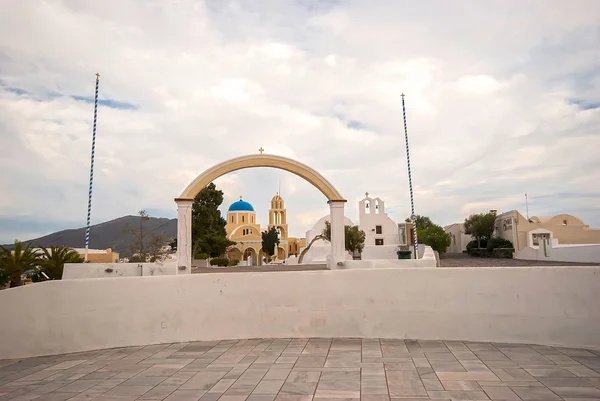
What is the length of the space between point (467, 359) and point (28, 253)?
54.4 ft

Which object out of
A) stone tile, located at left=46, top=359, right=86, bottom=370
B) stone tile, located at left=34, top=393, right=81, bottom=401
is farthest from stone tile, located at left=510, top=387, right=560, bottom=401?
stone tile, located at left=46, top=359, right=86, bottom=370

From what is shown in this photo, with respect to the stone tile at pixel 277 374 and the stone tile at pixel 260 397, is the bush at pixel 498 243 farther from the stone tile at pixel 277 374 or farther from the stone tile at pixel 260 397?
the stone tile at pixel 260 397

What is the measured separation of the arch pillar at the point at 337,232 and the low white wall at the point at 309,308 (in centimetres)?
471

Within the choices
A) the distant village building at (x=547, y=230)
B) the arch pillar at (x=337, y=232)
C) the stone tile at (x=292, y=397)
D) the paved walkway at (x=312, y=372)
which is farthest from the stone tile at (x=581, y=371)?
the distant village building at (x=547, y=230)

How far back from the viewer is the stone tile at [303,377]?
560cm

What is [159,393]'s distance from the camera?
208 inches

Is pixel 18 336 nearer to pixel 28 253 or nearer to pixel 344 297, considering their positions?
pixel 344 297

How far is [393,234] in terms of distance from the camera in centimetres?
3944

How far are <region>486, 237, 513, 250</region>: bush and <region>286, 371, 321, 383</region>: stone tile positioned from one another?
99.6 feet

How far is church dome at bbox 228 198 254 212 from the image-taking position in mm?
52125

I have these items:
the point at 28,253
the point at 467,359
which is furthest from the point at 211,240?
the point at 467,359

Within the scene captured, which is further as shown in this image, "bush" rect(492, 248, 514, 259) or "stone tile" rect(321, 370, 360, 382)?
"bush" rect(492, 248, 514, 259)

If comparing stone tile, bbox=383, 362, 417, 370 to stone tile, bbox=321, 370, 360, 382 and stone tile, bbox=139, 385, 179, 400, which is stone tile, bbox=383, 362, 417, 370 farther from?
stone tile, bbox=139, 385, 179, 400

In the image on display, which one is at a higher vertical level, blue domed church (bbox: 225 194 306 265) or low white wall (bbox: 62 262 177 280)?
blue domed church (bbox: 225 194 306 265)
